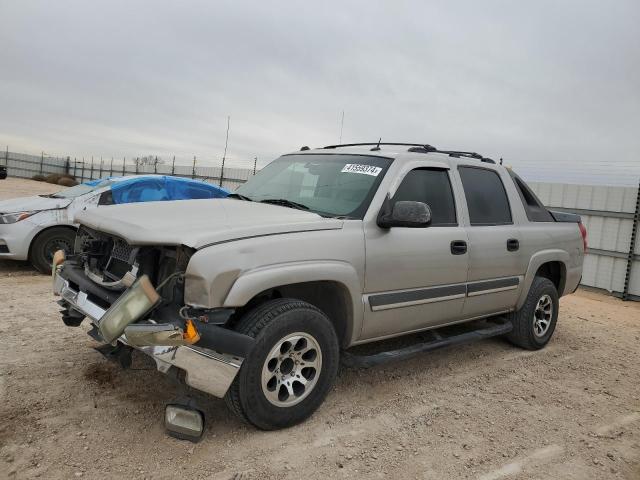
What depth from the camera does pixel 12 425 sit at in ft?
9.84

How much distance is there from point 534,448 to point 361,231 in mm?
1787

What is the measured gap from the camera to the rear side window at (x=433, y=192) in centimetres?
390

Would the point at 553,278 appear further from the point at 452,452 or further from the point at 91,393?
the point at 91,393

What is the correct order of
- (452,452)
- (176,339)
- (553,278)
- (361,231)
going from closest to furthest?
(176,339) < (452,452) < (361,231) < (553,278)

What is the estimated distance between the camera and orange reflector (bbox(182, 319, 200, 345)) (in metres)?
2.65

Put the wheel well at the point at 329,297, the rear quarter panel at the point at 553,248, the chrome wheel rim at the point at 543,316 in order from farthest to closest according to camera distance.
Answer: the chrome wheel rim at the point at 543,316 < the rear quarter panel at the point at 553,248 < the wheel well at the point at 329,297

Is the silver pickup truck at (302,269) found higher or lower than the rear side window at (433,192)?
lower

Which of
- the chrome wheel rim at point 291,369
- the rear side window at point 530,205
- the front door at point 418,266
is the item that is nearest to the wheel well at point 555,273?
the rear side window at point 530,205

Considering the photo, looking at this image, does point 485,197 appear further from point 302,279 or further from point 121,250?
point 121,250

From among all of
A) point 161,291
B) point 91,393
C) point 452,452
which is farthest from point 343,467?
point 91,393

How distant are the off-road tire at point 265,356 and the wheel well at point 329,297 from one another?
0.22 metres

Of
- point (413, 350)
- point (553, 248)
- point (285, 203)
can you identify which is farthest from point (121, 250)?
point (553, 248)

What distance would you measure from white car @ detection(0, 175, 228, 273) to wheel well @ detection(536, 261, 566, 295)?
19.2 feet

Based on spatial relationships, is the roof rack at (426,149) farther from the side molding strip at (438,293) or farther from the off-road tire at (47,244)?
the off-road tire at (47,244)
